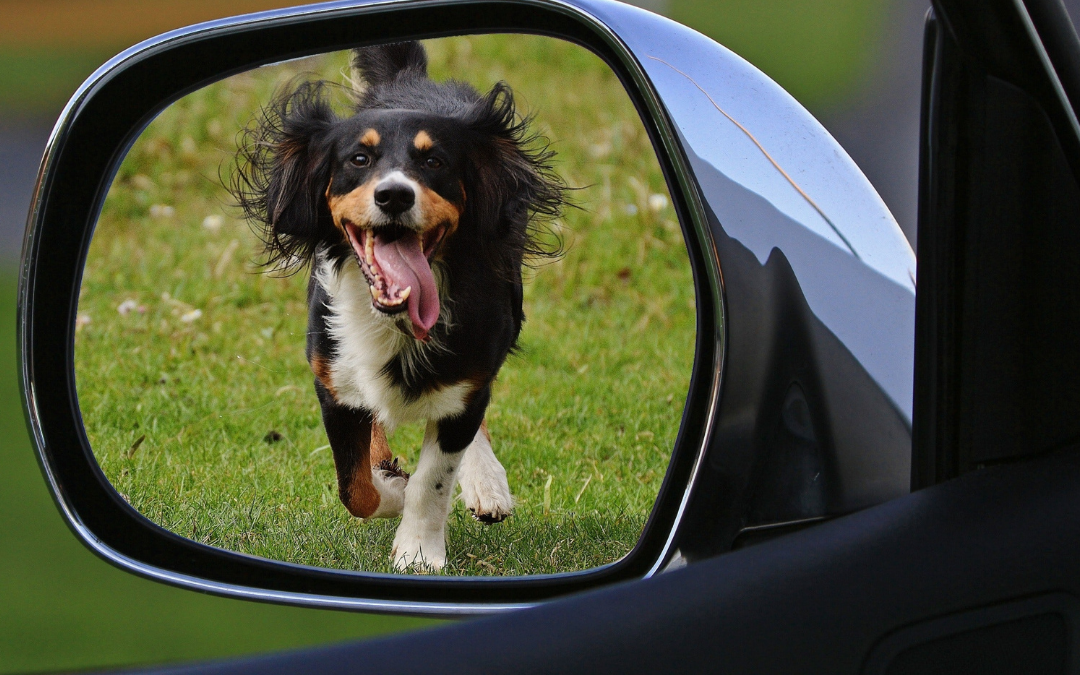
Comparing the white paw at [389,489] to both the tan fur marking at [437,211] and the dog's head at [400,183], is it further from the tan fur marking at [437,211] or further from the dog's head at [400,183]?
the tan fur marking at [437,211]

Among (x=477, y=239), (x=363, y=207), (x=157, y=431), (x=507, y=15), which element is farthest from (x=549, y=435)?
(x=507, y=15)

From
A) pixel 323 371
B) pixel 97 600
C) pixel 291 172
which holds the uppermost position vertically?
pixel 291 172

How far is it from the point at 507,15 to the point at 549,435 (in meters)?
0.95

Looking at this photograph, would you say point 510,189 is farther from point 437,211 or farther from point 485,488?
point 485,488

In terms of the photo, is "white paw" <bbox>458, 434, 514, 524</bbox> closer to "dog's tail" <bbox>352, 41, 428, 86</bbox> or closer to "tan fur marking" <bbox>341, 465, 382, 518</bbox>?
"tan fur marking" <bbox>341, 465, 382, 518</bbox>

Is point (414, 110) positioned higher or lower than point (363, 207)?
higher

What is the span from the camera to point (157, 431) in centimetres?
210

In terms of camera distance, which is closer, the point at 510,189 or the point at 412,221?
the point at 412,221

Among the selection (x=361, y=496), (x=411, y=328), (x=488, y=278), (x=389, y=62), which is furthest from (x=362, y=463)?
(x=389, y=62)

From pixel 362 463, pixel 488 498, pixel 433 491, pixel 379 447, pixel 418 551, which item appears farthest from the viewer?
pixel 379 447

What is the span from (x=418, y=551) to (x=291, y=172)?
0.75 m

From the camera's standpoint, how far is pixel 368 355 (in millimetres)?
2275

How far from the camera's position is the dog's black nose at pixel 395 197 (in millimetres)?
1972

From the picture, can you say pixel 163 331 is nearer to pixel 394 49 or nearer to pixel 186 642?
pixel 186 642
